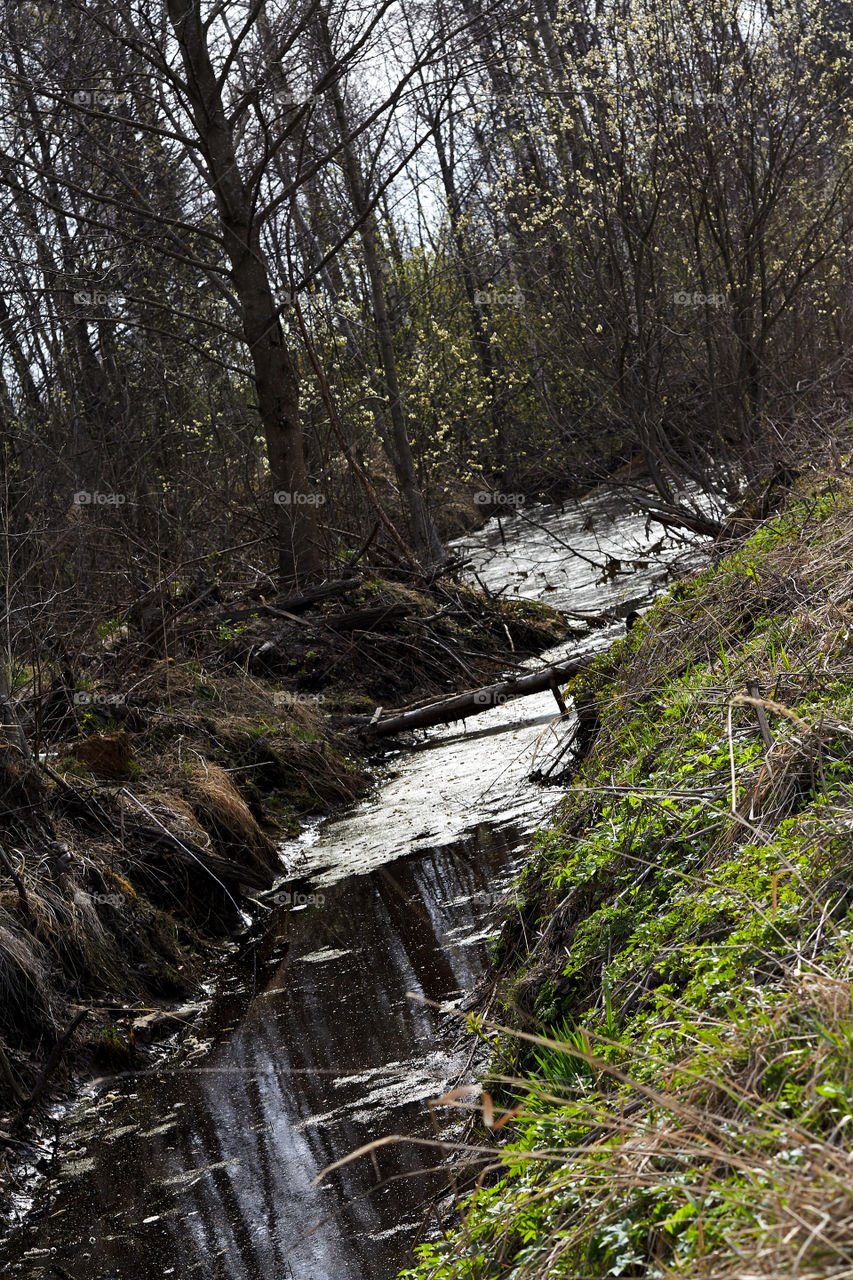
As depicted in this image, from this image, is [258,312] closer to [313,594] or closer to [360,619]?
[313,594]

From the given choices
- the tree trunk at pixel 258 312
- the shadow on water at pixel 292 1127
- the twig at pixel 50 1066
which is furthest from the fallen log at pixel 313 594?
the twig at pixel 50 1066

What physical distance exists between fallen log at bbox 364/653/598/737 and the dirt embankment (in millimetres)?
493

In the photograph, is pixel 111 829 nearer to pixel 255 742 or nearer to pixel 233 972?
pixel 233 972

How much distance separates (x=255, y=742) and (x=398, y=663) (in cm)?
246

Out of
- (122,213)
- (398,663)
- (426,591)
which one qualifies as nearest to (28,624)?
(398,663)

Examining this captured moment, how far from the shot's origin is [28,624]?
257 inches

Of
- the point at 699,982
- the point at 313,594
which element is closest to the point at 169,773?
the point at 313,594

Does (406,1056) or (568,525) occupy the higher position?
(568,525)

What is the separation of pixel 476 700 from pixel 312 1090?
4466mm

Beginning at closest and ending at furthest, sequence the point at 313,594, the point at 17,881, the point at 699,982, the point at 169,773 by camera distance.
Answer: the point at 699,982, the point at 17,881, the point at 169,773, the point at 313,594

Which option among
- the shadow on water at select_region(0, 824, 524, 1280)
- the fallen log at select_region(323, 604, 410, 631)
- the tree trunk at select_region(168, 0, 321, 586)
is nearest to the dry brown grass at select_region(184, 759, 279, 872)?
the shadow on water at select_region(0, 824, 524, 1280)

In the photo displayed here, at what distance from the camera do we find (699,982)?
2.84 metres

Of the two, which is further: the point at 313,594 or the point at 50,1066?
the point at 313,594

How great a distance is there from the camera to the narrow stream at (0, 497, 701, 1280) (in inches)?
147
